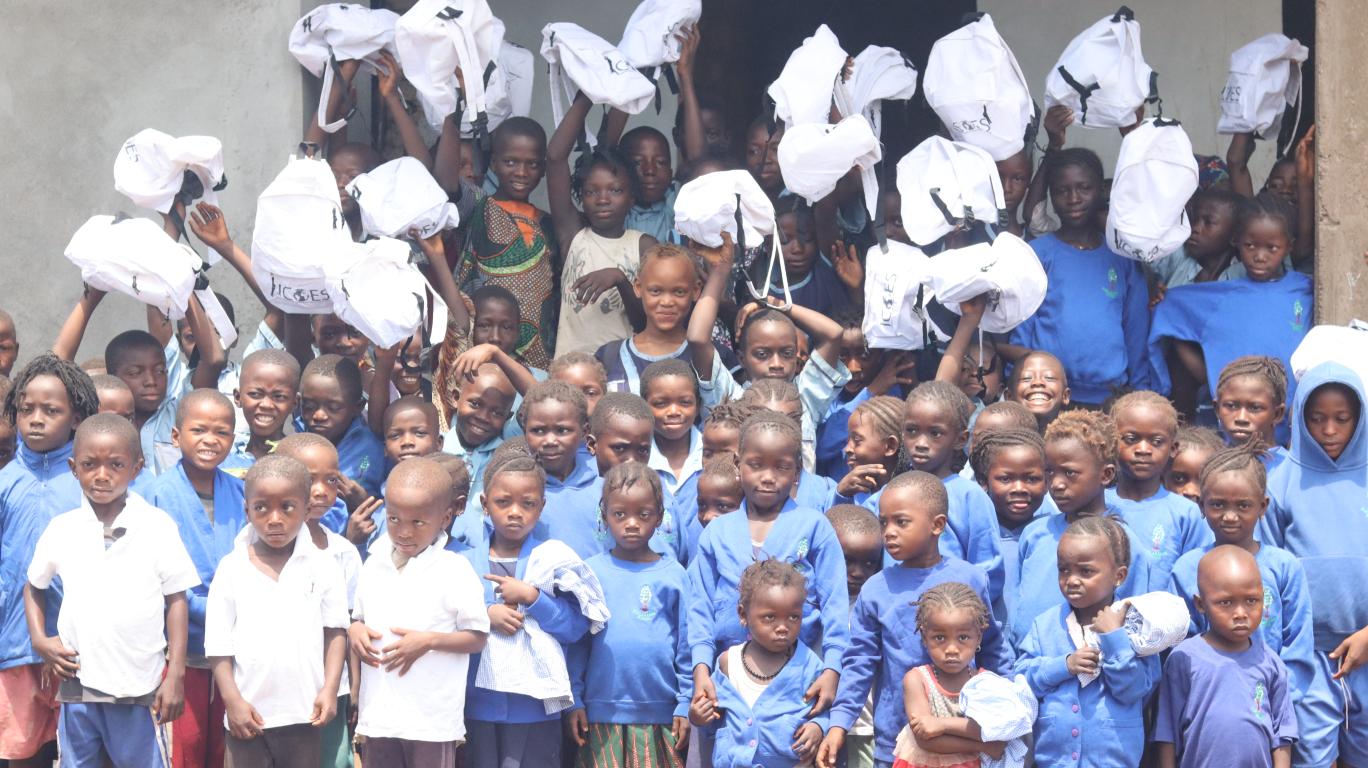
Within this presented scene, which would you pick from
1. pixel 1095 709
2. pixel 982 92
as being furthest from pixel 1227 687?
pixel 982 92

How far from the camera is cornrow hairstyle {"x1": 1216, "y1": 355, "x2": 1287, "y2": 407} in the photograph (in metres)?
5.80

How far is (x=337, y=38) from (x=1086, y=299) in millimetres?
2765

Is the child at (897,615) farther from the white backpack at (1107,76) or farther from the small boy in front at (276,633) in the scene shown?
the white backpack at (1107,76)

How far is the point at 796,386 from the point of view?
6004 mm

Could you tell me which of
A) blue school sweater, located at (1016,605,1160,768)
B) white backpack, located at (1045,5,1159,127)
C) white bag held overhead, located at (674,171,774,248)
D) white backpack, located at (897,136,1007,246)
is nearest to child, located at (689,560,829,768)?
blue school sweater, located at (1016,605,1160,768)

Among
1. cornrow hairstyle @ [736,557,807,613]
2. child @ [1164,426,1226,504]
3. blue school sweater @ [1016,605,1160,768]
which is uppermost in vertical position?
child @ [1164,426,1226,504]

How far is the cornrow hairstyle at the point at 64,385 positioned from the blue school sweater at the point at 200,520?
1.09 ft

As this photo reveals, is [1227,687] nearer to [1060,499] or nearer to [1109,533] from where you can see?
[1109,533]

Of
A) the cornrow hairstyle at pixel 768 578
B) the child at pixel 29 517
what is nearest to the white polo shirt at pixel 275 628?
the child at pixel 29 517

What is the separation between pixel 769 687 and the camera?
16.4 ft

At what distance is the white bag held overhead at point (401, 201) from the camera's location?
641cm

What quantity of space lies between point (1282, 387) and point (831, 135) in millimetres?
1677

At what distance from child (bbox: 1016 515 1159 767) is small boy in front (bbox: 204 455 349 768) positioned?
185 centimetres

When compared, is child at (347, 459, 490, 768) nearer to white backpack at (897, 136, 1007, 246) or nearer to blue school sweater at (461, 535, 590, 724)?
blue school sweater at (461, 535, 590, 724)
